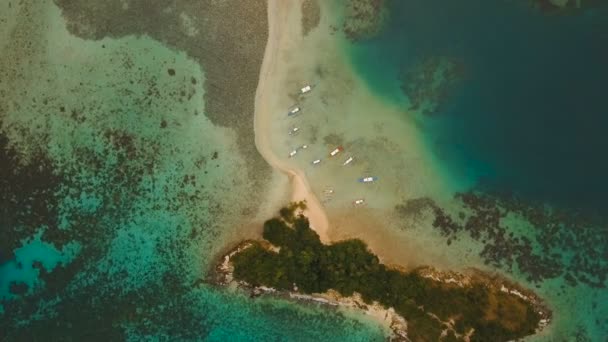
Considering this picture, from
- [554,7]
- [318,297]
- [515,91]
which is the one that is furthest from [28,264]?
[554,7]

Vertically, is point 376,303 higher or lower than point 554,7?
lower

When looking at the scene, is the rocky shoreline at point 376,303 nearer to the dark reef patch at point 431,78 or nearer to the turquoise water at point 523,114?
the turquoise water at point 523,114

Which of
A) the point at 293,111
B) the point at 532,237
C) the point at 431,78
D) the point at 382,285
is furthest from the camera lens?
the point at 532,237

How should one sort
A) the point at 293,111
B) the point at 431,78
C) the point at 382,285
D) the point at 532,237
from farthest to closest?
the point at 532,237
the point at 431,78
the point at 293,111
the point at 382,285

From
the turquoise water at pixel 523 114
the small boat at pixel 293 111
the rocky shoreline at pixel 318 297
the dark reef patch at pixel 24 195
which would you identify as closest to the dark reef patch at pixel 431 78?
the turquoise water at pixel 523 114

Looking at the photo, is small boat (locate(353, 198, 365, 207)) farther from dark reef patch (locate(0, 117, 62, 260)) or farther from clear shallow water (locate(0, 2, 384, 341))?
dark reef patch (locate(0, 117, 62, 260))

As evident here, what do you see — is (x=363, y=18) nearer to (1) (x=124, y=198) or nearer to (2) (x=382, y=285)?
(2) (x=382, y=285)
